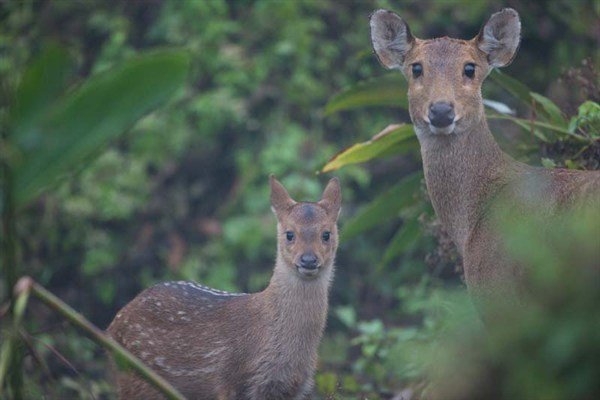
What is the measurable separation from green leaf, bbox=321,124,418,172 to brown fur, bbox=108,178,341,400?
0.37 meters

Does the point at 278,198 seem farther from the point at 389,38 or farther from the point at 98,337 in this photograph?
the point at 98,337

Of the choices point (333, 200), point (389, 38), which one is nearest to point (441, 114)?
point (389, 38)

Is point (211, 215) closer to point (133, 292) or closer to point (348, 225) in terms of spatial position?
point (133, 292)

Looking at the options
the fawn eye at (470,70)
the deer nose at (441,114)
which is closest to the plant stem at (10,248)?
the deer nose at (441,114)

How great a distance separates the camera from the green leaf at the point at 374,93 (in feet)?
22.4

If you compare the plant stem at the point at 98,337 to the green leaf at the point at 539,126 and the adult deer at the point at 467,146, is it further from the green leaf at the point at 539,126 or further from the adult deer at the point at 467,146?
the green leaf at the point at 539,126

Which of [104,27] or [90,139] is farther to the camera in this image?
[104,27]

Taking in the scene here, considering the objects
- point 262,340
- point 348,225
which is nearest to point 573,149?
point 348,225

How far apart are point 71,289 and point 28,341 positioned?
6232 mm

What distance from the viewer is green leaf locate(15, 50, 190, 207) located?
3.45 metres

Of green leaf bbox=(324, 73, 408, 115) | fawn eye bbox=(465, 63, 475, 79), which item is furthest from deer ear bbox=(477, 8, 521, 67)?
green leaf bbox=(324, 73, 408, 115)

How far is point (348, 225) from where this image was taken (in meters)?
7.20

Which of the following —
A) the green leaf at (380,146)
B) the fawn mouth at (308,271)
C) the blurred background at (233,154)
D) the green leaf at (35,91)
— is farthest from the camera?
the blurred background at (233,154)

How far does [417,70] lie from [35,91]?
2.80m
